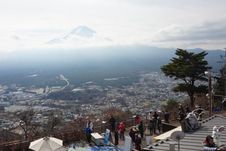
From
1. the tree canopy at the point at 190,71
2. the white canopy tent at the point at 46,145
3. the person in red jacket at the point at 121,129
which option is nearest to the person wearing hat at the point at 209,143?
the white canopy tent at the point at 46,145

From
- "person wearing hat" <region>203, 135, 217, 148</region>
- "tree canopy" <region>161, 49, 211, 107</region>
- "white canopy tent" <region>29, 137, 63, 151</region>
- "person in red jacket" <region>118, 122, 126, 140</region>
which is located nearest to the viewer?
"person wearing hat" <region>203, 135, 217, 148</region>

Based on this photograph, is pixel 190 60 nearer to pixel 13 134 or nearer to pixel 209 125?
pixel 13 134

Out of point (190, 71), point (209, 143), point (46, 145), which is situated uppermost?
point (190, 71)

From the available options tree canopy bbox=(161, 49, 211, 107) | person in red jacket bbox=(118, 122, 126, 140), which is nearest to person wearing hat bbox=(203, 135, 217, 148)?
person in red jacket bbox=(118, 122, 126, 140)

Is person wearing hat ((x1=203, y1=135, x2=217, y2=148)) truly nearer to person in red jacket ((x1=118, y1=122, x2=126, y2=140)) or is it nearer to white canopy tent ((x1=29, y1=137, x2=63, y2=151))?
white canopy tent ((x1=29, y1=137, x2=63, y2=151))

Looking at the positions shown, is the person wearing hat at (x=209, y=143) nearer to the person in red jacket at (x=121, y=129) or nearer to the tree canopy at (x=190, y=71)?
the person in red jacket at (x=121, y=129)

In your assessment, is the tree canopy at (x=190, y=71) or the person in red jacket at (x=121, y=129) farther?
the tree canopy at (x=190, y=71)

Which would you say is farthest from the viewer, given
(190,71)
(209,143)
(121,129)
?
(190,71)

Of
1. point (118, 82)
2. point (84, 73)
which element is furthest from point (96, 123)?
point (84, 73)

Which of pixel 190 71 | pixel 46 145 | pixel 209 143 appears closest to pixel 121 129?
pixel 46 145

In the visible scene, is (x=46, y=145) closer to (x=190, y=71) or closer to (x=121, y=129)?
(x=121, y=129)
